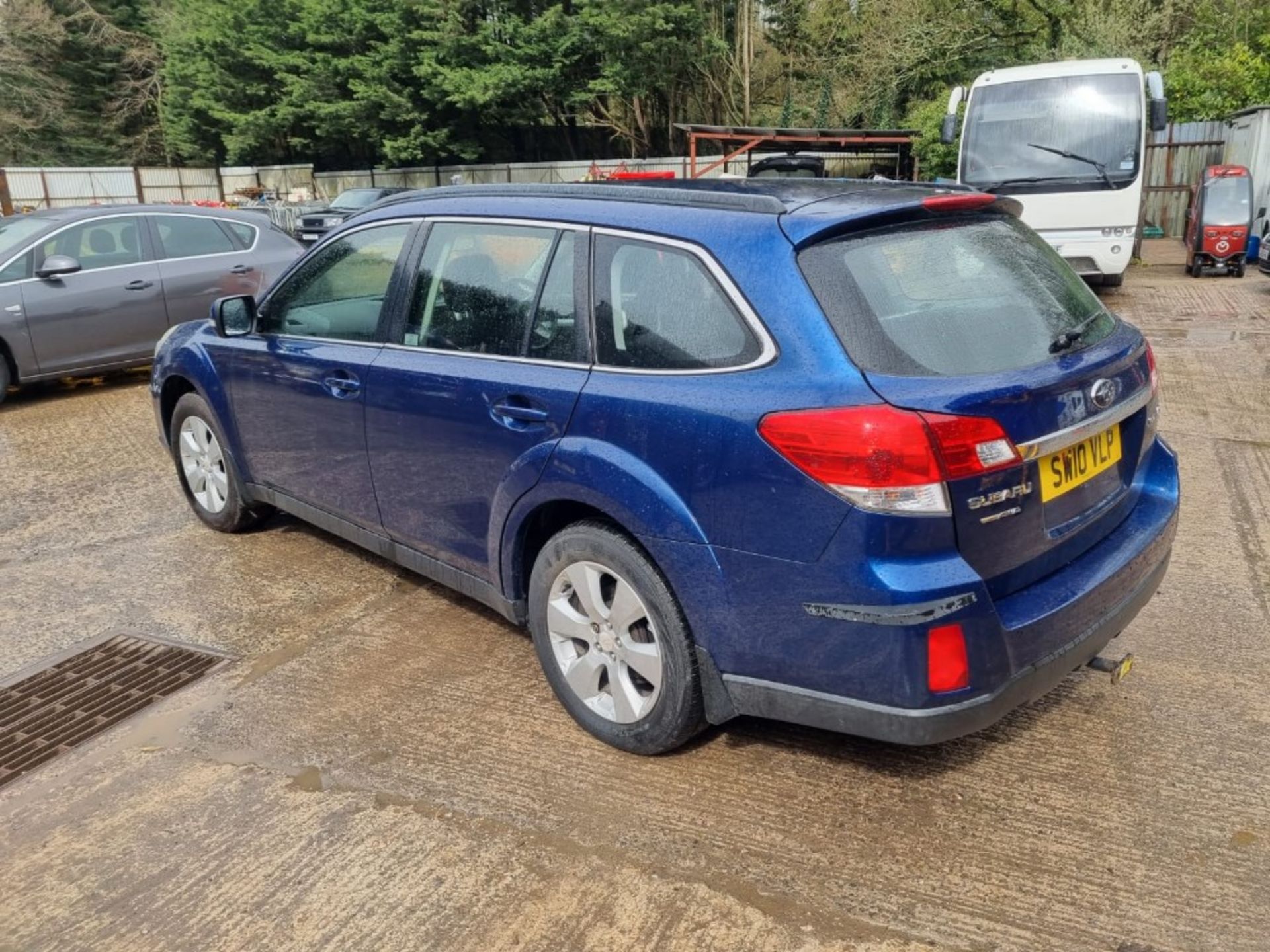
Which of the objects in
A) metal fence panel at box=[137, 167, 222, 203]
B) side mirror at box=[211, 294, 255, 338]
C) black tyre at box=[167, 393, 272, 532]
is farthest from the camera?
Answer: metal fence panel at box=[137, 167, 222, 203]

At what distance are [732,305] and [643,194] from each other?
0.65 metres

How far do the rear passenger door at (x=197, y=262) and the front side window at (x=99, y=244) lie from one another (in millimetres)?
179

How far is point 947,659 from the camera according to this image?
8.18ft

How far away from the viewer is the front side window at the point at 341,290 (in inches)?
155

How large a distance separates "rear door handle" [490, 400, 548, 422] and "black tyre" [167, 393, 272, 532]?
→ 2.25 m

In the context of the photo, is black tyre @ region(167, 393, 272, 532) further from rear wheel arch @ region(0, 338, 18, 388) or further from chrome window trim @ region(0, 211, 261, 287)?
chrome window trim @ region(0, 211, 261, 287)

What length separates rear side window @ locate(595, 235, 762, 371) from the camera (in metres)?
2.75

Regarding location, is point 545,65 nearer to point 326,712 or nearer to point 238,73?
point 238,73

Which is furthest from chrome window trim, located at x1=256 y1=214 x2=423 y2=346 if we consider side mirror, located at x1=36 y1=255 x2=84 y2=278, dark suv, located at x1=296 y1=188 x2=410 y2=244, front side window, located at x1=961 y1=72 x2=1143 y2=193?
dark suv, located at x1=296 y1=188 x2=410 y2=244

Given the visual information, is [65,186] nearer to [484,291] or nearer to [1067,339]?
[484,291]

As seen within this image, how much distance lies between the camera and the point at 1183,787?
2.94m

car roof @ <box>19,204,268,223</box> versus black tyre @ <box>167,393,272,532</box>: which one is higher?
car roof @ <box>19,204,268,223</box>

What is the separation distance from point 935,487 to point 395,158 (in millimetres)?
37609

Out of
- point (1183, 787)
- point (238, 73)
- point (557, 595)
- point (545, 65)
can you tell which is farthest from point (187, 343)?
point (238, 73)
